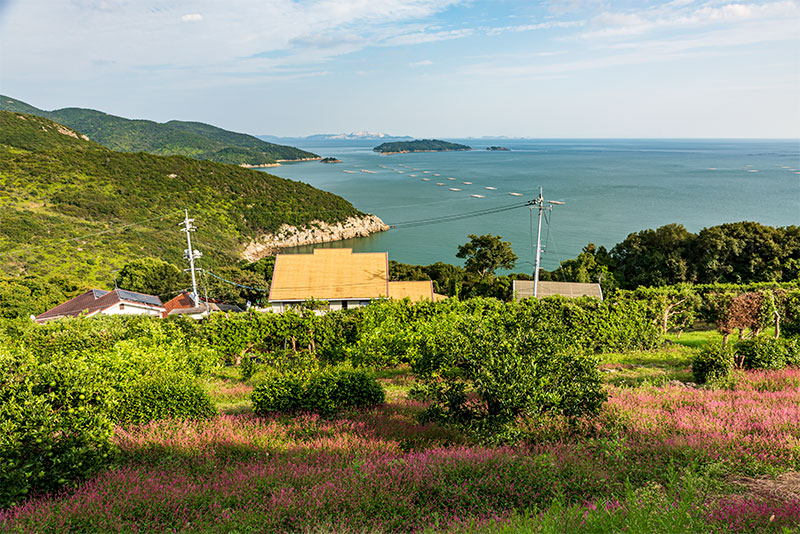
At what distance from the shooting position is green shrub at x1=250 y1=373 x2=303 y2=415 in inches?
328

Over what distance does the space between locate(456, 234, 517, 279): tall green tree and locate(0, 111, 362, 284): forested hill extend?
34103mm

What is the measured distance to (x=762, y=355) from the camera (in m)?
10.2

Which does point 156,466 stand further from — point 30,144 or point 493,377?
point 30,144

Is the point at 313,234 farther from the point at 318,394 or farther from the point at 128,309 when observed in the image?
the point at 318,394

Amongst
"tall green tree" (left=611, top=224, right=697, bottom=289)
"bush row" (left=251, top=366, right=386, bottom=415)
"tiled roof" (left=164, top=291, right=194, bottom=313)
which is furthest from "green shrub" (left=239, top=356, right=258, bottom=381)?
"tall green tree" (left=611, top=224, right=697, bottom=289)

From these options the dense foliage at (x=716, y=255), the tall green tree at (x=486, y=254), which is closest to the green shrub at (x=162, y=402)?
the tall green tree at (x=486, y=254)

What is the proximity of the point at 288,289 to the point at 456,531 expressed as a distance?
931 inches

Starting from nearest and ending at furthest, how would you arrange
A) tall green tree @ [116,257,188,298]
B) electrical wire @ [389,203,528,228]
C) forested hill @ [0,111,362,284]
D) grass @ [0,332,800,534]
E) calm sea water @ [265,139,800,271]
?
grass @ [0,332,800,534] < tall green tree @ [116,257,188,298] < forested hill @ [0,111,362,284] < calm sea water @ [265,139,800,271] < electrical wire @ [389,203,528,228]

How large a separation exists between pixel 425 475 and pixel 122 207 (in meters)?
71.4

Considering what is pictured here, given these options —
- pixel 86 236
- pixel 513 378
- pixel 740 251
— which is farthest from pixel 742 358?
pixel 86 236

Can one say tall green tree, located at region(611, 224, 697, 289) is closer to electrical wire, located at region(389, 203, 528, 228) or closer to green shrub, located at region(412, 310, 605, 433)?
green shrub, located at region(412, 310, 605, 433)

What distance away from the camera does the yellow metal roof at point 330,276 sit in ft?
86.3

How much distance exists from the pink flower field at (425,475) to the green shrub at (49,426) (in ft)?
0.82

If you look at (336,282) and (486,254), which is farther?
(486,254)
